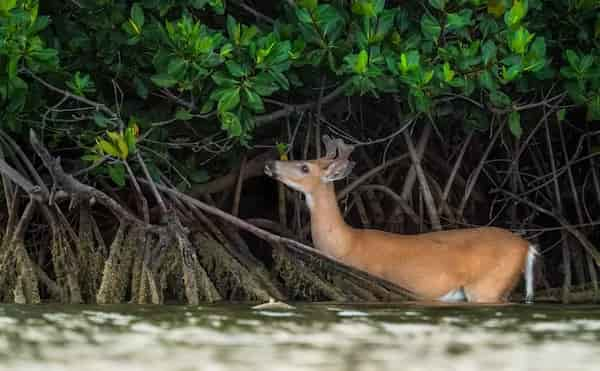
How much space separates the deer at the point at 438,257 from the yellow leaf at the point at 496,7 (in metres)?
1.78

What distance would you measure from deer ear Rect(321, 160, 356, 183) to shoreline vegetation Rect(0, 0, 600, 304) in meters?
0.23

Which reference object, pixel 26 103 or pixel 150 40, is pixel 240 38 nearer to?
pixel 150 40

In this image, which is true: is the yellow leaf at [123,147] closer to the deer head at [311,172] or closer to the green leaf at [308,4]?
the green leaf at [308,4]

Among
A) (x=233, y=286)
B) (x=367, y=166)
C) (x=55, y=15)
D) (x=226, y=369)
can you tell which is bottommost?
(x=226, y=369)

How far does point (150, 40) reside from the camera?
756cm

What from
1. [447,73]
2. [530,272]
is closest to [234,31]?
[447,73]

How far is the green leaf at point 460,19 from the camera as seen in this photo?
7.33 meters

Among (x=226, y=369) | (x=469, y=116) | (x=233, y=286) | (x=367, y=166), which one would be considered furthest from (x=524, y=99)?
(x=226, y=369)

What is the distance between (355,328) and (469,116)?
10.9ft

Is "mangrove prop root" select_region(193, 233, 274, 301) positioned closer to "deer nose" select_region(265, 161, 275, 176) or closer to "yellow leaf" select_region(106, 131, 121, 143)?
"deer nose" select_region(265, 161, 275, 176)

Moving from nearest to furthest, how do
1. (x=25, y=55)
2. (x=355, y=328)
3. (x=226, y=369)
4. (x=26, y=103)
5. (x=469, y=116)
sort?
(x=226, y=369)
(x=355, y=328)
(x=25, y=55)
(x=26, y=103)
(x=469, y=116)

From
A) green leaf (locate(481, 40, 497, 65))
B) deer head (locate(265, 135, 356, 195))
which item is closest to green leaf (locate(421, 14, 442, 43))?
green leaf (locate(481, 40, 497, 65))

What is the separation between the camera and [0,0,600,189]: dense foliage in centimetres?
733

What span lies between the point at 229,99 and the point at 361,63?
0.80 metres
